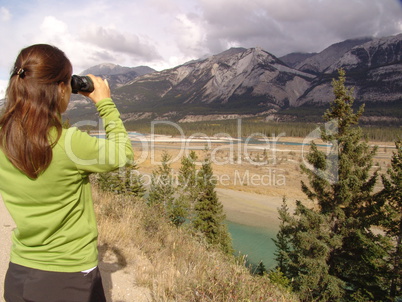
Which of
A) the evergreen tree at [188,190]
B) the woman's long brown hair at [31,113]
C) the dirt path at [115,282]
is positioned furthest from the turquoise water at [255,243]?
the woman's long brown hair at [31,113]

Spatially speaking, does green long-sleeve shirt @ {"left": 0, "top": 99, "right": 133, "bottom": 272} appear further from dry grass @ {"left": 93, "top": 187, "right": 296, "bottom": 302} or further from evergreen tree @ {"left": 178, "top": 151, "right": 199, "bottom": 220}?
evergreen tree @ {"left": 178, "top": 151, "right": 199, "bottom": 220}

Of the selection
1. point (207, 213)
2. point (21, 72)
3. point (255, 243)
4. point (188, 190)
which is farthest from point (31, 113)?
point (188, 190)

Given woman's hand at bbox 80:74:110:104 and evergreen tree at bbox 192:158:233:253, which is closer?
woman's hand at bbox 80:74:110:104

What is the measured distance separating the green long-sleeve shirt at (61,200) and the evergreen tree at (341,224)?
1484cm

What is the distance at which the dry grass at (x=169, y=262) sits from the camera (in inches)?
132

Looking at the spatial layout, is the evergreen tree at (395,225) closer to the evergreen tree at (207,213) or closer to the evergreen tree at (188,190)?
the evergreen tree at (207,213)

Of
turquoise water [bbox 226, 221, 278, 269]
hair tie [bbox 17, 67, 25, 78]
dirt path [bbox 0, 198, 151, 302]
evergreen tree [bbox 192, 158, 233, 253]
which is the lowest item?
turquoise water [bbox 226, 221, 278, 269]

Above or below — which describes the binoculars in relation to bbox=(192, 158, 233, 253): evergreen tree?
above

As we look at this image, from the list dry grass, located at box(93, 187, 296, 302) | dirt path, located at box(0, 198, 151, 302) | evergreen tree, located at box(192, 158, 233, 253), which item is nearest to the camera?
dry grass, located at box(93, 187, 296, 302)

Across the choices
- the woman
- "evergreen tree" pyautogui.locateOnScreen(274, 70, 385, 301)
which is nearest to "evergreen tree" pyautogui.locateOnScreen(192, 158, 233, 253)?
"evergreen tree" pyautogui.locateOnScreen(274, 70, 385, 301)

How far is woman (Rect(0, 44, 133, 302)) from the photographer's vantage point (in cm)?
153

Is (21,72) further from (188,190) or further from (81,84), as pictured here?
(188,190)

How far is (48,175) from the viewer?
162cm

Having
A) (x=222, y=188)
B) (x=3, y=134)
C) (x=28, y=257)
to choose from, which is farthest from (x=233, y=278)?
(x=222, y=188)
